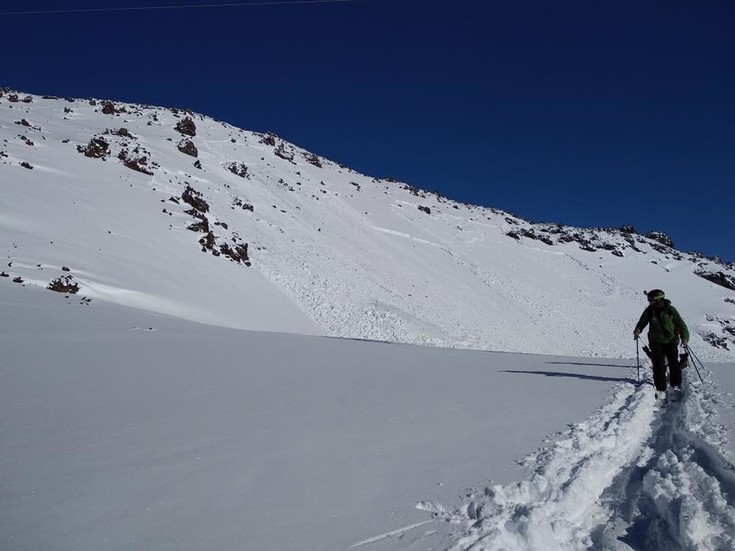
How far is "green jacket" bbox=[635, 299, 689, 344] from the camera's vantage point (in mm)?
9328

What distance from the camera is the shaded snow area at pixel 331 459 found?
11.6 feet

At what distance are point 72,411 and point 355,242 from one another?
107 feet

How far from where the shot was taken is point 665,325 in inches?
372

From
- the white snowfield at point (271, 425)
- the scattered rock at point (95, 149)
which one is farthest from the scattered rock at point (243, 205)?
the white snowfield at point (271, 425)

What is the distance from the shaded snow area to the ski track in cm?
2

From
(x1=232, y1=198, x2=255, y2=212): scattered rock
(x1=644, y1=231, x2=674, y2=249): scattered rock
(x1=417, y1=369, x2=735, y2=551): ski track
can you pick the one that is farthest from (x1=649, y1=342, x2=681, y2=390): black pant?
(x1=644, y1=231, x2=674, y2=249): scattered rock

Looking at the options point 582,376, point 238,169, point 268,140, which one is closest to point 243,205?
point 238,169

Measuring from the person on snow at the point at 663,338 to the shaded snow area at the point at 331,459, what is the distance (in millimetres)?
479

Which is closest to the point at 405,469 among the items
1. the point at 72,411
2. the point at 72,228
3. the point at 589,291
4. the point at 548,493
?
the point at 548,493

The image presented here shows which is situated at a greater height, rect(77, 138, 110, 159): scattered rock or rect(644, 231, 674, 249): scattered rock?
rect(644, 231, 674, 249): scattered rock

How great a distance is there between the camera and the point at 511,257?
158 ft

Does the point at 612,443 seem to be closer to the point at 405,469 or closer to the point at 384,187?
the point at 405,469

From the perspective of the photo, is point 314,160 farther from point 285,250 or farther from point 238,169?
point 285,250

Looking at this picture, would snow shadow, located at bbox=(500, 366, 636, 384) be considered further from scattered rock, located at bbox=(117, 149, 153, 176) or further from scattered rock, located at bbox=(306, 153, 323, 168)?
scattered rock, located at bbox=(306, 153, 323, 168)
